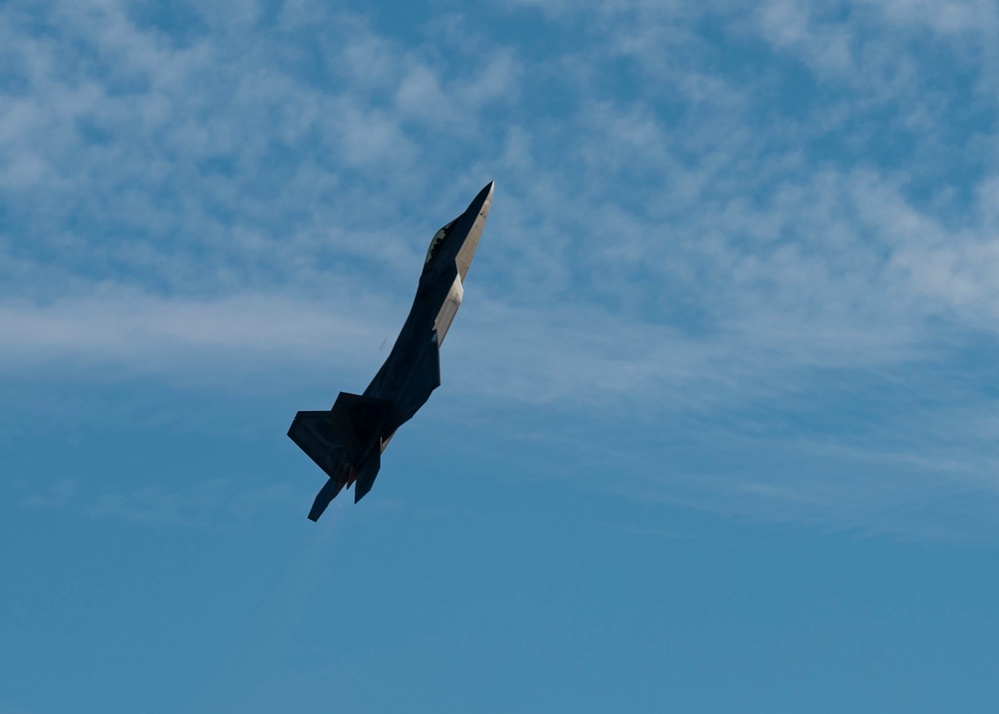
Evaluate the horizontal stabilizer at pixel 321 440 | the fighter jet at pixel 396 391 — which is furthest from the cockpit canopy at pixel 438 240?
the horizontal stabilizer at pixel 321 440

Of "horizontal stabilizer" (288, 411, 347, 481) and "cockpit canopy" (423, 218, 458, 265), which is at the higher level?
"cockpit canopy" (423, 218, 458, 265)

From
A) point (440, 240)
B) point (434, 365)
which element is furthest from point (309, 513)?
point (440, 240)

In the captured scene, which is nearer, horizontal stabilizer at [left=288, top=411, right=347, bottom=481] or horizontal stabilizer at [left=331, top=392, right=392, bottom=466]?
horizontal stabilizer at [left=331, top=392, right=392, bottom=466]

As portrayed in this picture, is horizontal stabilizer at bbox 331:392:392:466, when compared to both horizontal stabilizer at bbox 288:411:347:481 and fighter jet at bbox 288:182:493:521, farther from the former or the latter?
horizontal stabilizer at bbox 288:411:347:481

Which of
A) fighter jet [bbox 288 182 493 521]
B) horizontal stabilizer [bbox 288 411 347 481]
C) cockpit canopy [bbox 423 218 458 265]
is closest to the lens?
fighter jet [bbox 288 182 493 521]

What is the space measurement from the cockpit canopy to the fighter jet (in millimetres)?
84

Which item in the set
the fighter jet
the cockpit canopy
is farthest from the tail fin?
the cockpit canopy

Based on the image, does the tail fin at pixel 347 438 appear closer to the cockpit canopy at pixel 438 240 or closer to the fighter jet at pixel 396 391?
the fighter jet at pixel 396 391

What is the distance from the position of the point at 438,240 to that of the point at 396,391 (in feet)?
36.1

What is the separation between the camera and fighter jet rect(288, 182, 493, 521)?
6103cm

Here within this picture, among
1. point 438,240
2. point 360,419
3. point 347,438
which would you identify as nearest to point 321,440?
point 347,438

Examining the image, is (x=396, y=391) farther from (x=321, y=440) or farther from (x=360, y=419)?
(x=321, y=440)

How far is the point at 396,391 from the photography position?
2448 inches

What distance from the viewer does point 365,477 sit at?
6109 centimetres
